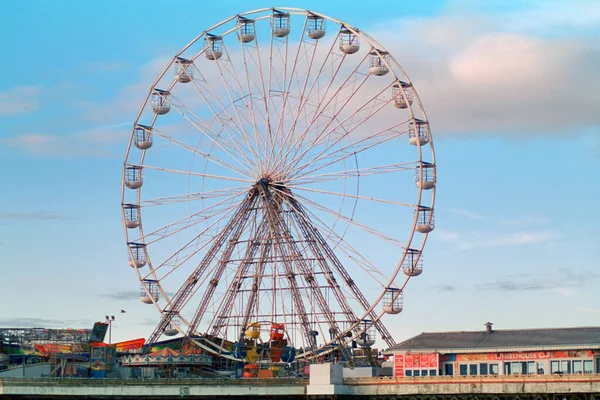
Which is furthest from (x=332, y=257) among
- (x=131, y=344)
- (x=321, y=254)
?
(x=131, y=344)

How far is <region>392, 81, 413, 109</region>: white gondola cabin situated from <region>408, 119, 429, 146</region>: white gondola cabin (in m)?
1.58

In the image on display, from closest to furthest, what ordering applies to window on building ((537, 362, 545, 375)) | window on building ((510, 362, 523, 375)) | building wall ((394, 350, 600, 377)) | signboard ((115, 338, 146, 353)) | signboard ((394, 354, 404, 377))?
building wall ((394, 350, 600, 377)), window on building ((537, 362, 545, 375)), window on building ((510, 362, 523, 375)), signboard ((394, 354, 404, 377)), signboard ((115, 338, 146, 353))

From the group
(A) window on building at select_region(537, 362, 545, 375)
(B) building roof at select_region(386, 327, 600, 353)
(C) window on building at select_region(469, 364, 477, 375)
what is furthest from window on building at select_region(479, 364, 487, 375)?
(A) window on building at select_region(537, 362, 545, 375)

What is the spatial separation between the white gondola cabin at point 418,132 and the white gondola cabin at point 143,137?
22679mm

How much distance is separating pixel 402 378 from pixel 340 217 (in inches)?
602

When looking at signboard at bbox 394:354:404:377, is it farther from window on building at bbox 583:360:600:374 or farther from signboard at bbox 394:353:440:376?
window on building at bbox 583:360:600:374

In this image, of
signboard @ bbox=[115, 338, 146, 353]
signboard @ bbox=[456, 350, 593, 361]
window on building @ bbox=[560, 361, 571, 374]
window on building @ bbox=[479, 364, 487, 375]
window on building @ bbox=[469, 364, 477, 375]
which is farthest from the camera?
signboard @ bbox=[115, 338, 146, 353]

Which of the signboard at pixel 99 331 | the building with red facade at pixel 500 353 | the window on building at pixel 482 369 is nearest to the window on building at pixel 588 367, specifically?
the building with red facade at pixel 500 353

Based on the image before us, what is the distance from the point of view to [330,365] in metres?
75.2

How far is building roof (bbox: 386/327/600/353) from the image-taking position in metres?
72.0

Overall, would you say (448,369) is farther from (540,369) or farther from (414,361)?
(540,369)

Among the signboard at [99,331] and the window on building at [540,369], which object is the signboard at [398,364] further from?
the signboard at [99,331]

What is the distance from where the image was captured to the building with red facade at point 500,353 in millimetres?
71188

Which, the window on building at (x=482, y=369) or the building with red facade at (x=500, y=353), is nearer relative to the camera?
the building with red facade at (x=500, y=353)
